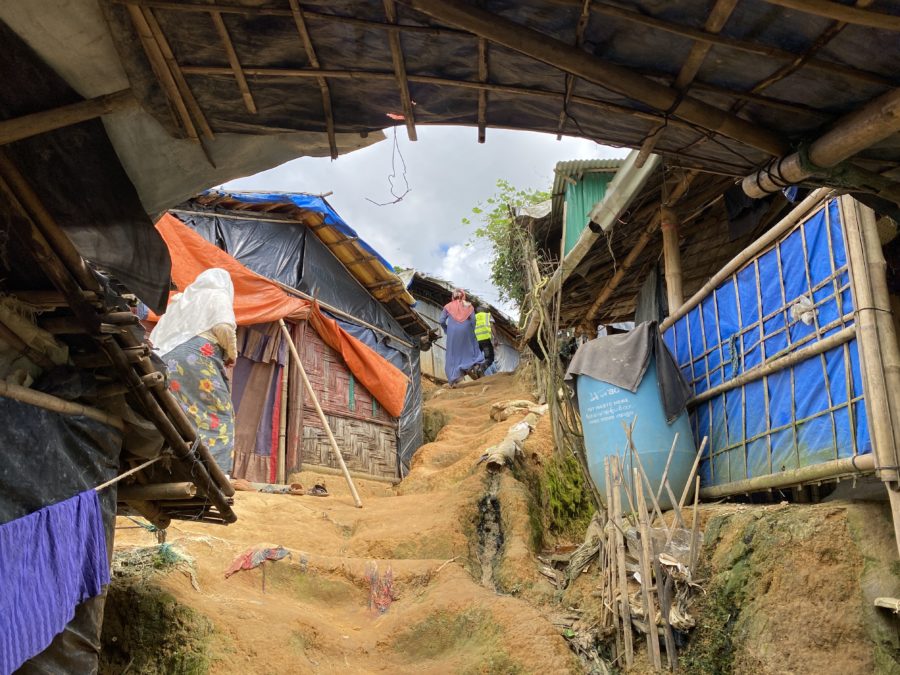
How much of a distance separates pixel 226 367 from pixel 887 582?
6226 mm

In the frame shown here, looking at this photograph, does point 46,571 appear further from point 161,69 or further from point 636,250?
point 636,250

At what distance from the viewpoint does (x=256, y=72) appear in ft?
9.36

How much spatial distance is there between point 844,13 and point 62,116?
3037mm

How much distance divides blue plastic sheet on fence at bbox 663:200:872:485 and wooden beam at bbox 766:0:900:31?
88.9 inches

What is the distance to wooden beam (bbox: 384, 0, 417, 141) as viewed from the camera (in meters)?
2.55

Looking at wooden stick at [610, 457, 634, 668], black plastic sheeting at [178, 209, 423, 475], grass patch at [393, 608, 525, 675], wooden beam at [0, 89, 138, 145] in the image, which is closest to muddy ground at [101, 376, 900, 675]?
grass patch at [393, 608, 525, 675]

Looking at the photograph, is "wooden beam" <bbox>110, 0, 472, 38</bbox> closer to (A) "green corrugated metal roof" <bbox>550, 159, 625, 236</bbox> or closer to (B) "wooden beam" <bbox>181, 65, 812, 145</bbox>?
(B) "wooden beam" <bbox>181, 65, 812, 145</bbox>

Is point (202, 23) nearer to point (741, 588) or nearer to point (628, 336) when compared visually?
point (741, 588)

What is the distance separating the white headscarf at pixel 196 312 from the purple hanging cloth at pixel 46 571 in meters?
3.31

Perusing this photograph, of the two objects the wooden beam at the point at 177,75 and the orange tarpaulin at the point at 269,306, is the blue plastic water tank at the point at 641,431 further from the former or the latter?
the orange tarpaulin at the point at 269,306

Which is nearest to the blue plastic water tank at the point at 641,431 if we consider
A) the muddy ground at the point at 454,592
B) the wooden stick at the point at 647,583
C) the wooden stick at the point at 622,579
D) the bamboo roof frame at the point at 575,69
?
the muddy ground at the point at 454,592

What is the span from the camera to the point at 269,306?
9961mm

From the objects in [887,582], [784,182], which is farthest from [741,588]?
[784,182]

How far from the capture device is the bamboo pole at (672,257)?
7.54 m
